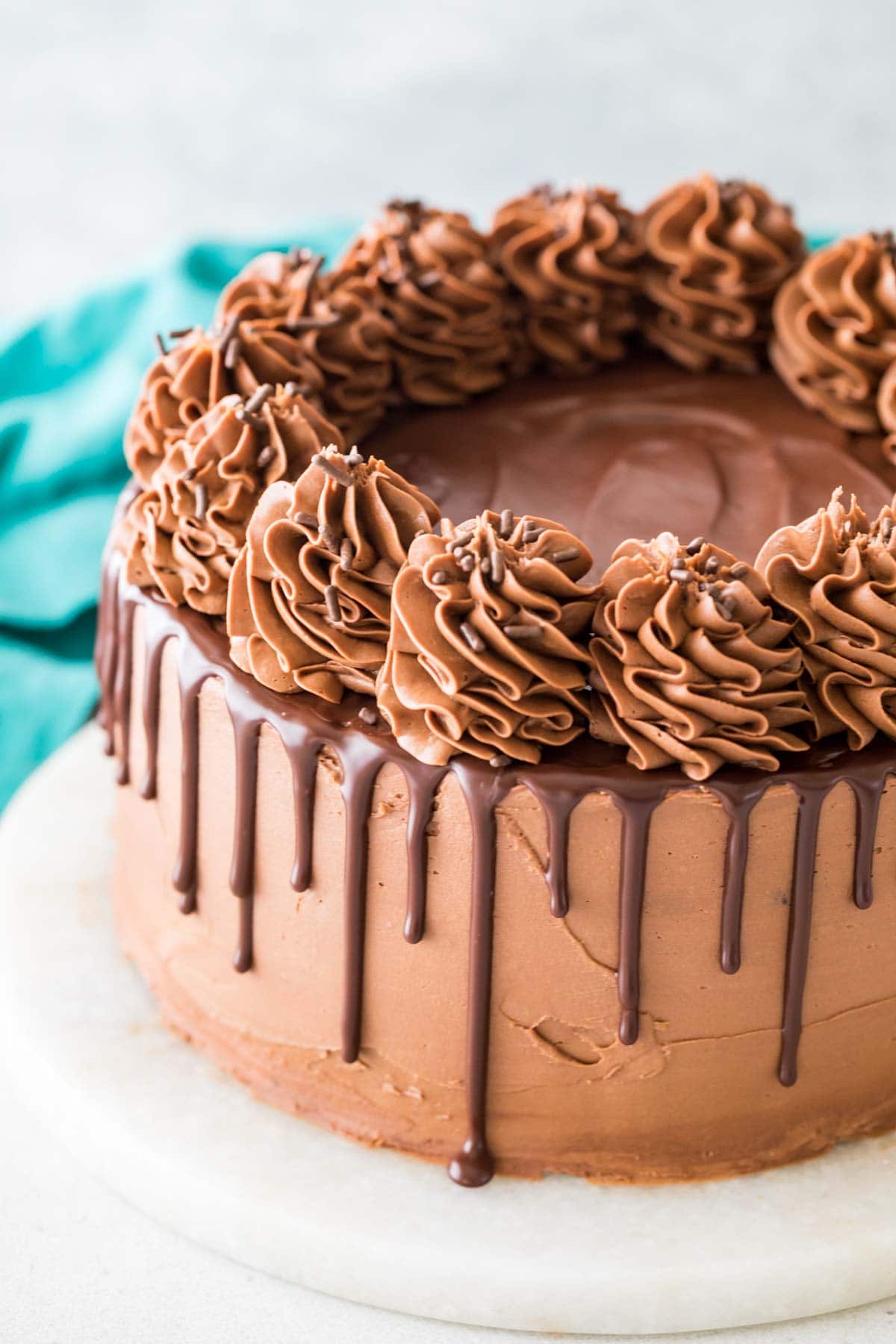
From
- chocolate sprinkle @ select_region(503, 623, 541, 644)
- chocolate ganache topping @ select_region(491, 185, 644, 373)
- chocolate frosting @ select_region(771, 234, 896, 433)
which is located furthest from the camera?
chocolate ganache topping @ select_region(491, 185, 644, 373)

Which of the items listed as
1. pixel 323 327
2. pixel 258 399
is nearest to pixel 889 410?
pixel 323 327

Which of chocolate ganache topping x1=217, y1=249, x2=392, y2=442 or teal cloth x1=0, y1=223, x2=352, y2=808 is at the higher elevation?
chocolate ganache topping x1=217, y1=249, x2=392, y2=442

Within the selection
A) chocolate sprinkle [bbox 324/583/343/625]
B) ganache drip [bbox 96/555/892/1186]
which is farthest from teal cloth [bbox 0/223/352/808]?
chocolate sprinkle [bbox 324/583/343/625]

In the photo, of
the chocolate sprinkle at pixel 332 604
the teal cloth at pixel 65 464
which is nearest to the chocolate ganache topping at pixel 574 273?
the teal cloth at pixel 65 464

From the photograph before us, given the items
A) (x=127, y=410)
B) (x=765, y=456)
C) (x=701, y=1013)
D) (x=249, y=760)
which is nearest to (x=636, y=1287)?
(x=701, y=1013)

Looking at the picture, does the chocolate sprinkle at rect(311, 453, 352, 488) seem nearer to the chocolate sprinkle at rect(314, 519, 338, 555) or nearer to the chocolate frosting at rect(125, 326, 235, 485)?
the chocolate sprinkle at rect(314, 519, 338, 555)

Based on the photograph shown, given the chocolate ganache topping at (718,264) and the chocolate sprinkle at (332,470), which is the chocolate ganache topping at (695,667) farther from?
the chocolate ganache topping at (718,264)

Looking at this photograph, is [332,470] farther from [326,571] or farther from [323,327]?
[323,327]
